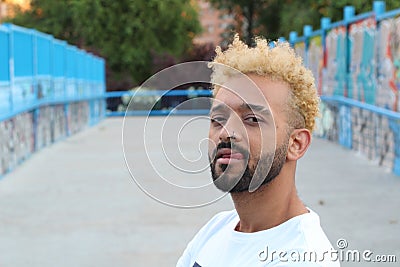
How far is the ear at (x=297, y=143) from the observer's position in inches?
78.1

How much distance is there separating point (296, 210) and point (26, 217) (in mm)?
6123

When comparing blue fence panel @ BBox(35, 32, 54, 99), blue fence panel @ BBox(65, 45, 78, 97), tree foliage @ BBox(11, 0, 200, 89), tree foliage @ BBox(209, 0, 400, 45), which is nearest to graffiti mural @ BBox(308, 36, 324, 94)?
blue fence panel @ BBox(65, 45, 78, 97)

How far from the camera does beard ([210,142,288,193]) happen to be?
1.90 metres

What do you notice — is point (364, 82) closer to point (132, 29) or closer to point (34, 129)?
point (34, 129)

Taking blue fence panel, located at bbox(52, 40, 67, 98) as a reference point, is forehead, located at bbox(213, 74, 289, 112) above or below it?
above

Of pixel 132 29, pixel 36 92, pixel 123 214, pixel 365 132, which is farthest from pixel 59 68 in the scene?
pixel 132 29

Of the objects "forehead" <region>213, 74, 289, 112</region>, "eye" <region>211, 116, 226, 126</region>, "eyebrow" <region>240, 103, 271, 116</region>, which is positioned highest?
"forehead" <region>213, 74, 289, 112</region>

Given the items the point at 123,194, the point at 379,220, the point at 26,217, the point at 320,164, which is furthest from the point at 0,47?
the point at 379,220

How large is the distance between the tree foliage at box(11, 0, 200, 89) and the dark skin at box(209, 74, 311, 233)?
104 ft

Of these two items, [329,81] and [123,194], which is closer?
Answer: [123,194]

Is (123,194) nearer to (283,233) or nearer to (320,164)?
(320,164)

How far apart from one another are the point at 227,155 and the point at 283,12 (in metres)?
32.5

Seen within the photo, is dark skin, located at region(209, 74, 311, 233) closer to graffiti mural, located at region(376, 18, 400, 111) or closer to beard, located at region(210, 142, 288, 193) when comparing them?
beard, located at region(210, 142, 288, 193)

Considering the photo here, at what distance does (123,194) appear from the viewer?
916 cm
